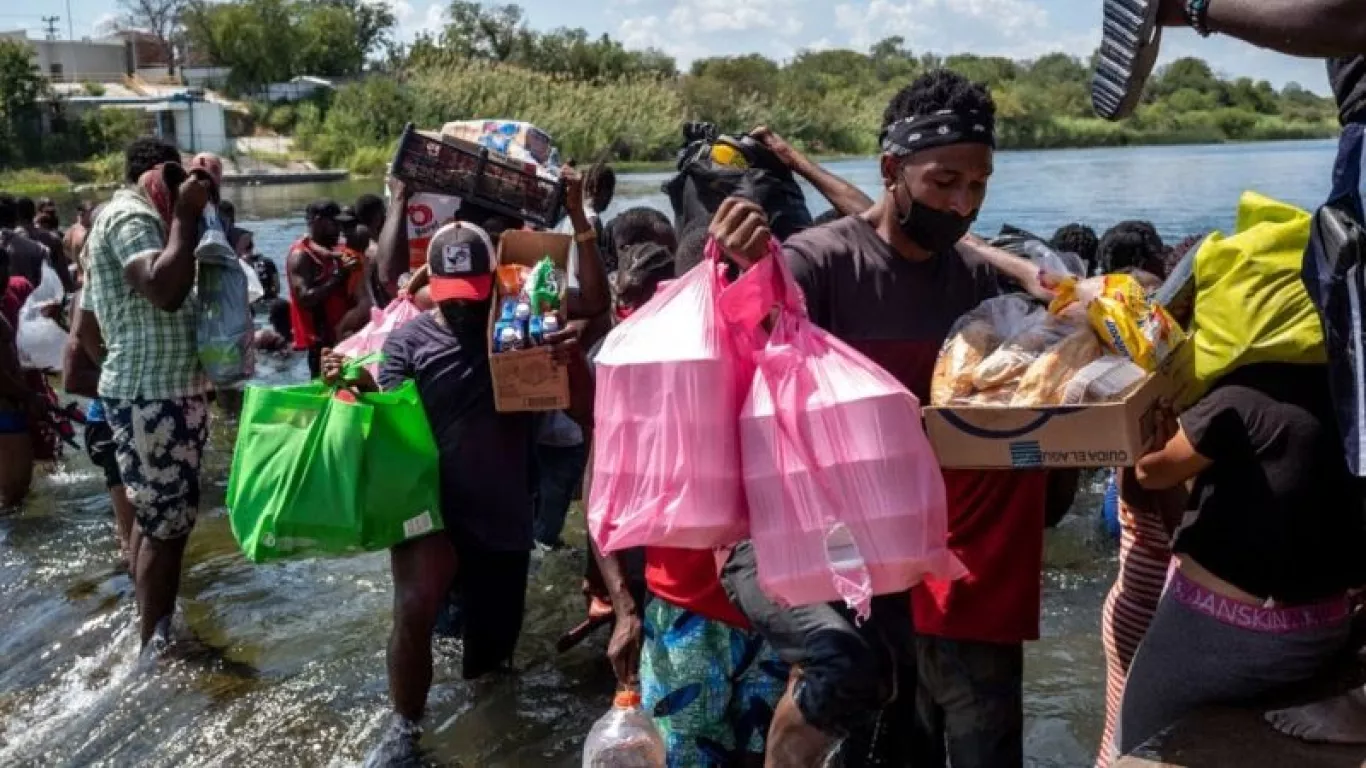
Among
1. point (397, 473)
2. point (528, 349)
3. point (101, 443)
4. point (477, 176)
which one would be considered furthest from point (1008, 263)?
point (101, 443)

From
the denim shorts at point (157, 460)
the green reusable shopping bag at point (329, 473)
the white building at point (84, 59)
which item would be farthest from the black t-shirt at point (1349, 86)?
the white building at point (84, 59)

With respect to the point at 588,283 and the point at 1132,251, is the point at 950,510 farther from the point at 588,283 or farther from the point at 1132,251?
the point at 1132,251

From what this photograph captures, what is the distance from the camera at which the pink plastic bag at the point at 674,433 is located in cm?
258

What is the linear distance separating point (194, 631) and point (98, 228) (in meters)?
1.93

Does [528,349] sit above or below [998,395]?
below

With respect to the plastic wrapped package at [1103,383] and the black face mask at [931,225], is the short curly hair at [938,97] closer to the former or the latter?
the black face mask at [931,225]

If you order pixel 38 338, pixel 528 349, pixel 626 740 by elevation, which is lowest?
pixel 38 338

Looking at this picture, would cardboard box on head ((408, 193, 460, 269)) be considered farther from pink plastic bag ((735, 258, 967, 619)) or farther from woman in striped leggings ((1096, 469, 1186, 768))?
pink plastic bag ((735, 258, 967, 619))

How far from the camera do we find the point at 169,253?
5.10m

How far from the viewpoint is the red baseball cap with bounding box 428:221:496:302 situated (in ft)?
14.3

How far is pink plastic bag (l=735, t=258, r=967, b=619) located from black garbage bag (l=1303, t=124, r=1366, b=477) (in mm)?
778

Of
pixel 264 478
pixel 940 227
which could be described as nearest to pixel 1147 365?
pixel 940 227

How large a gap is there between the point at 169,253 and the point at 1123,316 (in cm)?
379

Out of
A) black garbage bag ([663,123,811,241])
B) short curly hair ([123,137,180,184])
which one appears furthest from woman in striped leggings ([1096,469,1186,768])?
short curly hair ([123,137,180,184])
